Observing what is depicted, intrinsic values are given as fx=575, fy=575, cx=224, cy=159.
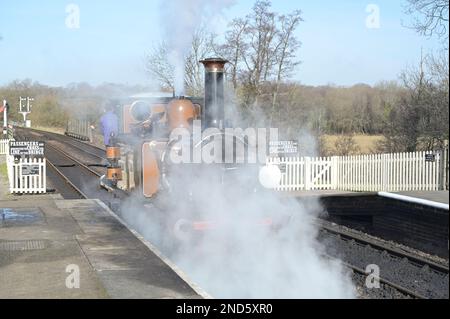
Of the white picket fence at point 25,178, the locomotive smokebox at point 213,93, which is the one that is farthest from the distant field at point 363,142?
the locomotive smokebox at point 213,93

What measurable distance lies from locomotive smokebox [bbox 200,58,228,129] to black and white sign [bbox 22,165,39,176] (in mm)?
7860

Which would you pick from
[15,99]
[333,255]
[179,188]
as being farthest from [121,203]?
[15,99]

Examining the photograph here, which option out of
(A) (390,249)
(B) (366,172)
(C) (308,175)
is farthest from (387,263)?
(C) (308,175)

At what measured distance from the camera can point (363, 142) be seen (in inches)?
909

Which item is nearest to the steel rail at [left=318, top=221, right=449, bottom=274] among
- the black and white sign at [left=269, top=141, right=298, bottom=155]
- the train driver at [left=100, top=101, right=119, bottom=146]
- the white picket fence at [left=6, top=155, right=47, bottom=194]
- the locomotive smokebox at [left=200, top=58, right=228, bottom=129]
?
the locomotive smokebox at [left=200, top=58, right=228, bottom=129]

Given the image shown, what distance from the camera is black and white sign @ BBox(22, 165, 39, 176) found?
48.7 feet

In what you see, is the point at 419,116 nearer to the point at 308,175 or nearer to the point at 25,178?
the point at 308,175

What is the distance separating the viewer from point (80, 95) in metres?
15.8

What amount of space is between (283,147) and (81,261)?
968 centimetres

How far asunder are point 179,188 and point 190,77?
8.89 metres

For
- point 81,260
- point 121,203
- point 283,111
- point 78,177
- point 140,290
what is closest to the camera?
point 140,290

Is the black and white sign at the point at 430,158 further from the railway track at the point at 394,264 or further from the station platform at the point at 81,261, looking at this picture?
the station platform at the point at 81,261

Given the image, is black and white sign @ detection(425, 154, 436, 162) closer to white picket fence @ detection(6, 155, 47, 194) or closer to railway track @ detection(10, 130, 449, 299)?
railway track @ detection(10, 130, 449, 299)

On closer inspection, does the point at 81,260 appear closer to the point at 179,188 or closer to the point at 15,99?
the point at 179,188
